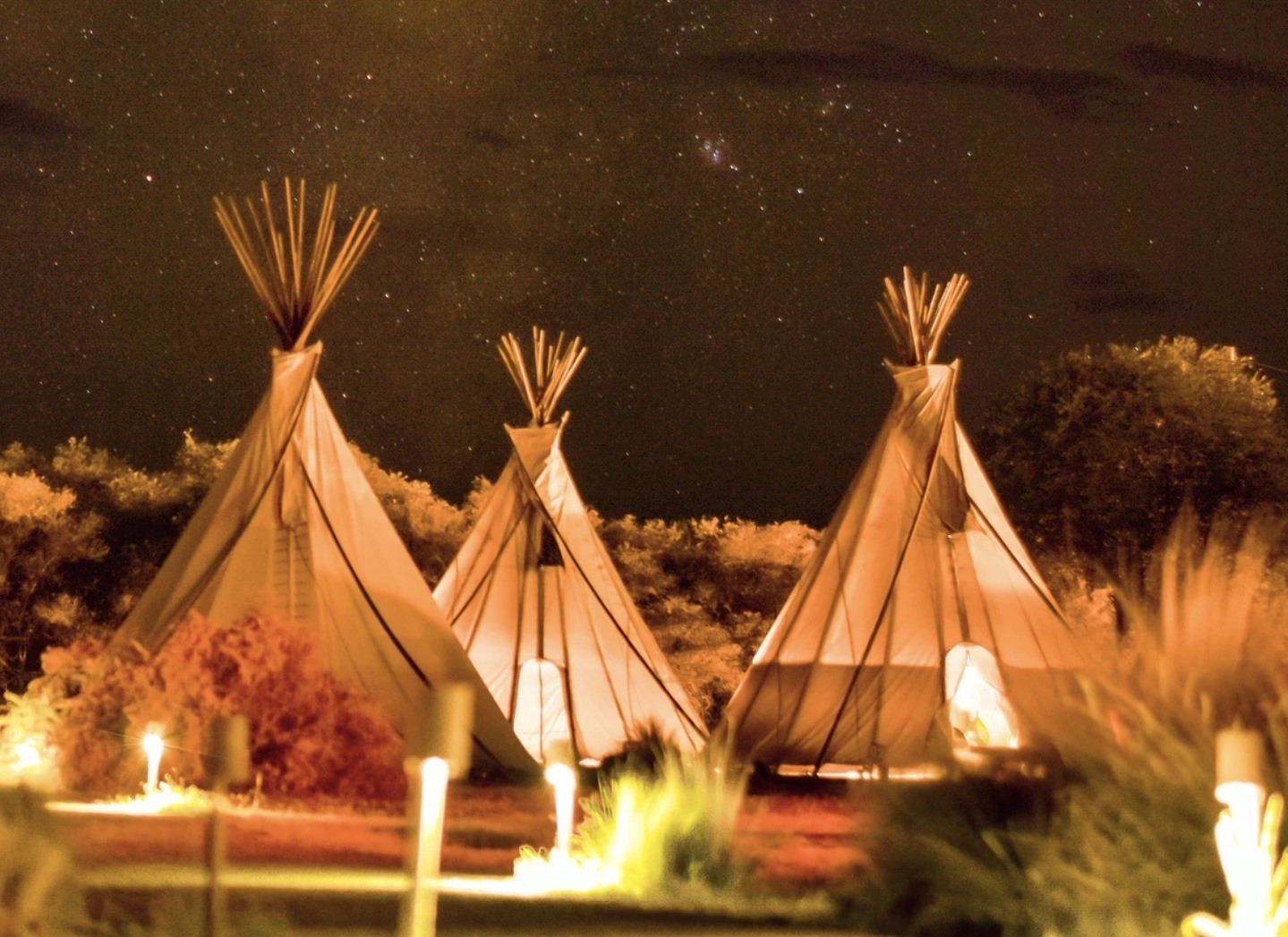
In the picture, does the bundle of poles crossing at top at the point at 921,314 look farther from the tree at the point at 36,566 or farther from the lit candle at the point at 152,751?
the tree at the point at 36,566

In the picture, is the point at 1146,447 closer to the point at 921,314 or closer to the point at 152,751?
the point at 921,314

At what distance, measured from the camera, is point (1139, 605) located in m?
7.60

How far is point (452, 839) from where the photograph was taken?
428 inches

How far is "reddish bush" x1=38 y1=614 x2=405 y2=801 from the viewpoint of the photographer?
12242mm

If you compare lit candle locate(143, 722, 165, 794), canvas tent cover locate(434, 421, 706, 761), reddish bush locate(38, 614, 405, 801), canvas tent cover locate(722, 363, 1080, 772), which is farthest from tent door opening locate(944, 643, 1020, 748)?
lit candle locate(143, 722, 165, 794)

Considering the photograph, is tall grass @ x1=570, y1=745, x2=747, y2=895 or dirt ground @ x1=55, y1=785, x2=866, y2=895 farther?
dirt ground @ x1=55, y1=785, x2=866, y2=895

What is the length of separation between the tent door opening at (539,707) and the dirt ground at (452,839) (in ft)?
20.3

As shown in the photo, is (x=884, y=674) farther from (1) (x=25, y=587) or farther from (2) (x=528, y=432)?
(1) (x=25, y=587)

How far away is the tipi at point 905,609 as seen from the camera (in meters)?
16.5

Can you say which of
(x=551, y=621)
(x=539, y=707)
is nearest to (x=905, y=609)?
(x=551, y=621)

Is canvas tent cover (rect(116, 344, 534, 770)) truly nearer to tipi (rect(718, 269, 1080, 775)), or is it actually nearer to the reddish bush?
the reddish bush

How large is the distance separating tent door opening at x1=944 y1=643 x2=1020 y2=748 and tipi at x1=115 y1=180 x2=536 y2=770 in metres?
4.08

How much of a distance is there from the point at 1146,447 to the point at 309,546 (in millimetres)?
15777

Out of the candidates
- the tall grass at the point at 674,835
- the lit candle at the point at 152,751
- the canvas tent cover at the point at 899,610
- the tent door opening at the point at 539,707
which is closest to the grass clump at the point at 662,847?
the tall grass at the point at 674,835
